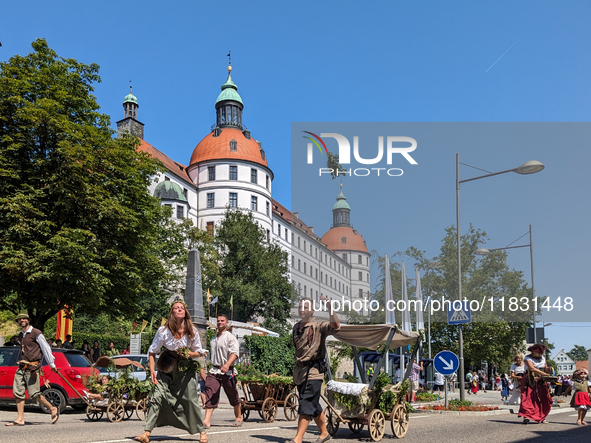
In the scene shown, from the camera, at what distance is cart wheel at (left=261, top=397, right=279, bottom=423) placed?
1237 centimetres

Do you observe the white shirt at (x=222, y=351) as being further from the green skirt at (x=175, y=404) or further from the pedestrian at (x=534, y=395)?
the pedestrian at (x=534, y=395)

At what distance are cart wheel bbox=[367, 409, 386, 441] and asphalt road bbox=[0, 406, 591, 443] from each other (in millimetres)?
158

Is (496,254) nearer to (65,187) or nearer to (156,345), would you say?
(65,187)

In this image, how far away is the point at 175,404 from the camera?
7797 millimetres

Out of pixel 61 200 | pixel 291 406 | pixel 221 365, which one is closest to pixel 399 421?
pixel 221 365

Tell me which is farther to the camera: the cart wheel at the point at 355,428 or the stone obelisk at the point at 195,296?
the stone obelisk at the point at 195,296

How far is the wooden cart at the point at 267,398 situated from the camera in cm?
1242

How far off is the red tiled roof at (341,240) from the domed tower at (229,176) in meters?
53.2

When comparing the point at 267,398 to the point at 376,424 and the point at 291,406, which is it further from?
the point at 376,424

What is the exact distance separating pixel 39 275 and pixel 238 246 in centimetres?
4093

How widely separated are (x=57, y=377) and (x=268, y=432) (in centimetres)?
675

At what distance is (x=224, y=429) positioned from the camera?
1052 centimetres

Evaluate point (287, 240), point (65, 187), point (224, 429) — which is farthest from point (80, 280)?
point (287, 240)

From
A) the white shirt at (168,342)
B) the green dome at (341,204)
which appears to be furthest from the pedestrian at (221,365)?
the green dome at (341,204)
